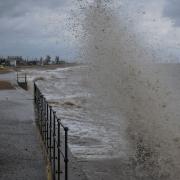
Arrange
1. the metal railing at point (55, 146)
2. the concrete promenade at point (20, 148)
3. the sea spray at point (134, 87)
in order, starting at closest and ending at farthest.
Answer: the metal railing at point (55, 146), the concrete promenade at point (20, 148), the sea spray at point (134, 87)

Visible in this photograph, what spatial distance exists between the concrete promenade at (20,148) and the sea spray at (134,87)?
2250mm

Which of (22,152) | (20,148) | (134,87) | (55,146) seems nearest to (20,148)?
(20,148)

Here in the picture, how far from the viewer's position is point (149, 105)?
40.2 feet

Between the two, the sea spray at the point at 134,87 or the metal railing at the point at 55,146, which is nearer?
the metal railing at the point at 55,146

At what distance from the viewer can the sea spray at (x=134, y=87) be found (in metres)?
11.2

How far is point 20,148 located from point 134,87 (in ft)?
12.0

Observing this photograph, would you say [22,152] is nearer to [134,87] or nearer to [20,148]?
[20,148]

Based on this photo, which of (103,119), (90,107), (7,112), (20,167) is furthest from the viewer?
(90,107)

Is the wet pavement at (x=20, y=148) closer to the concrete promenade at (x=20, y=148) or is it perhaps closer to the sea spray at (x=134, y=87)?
the concrete promenade at (x=20, y=148)

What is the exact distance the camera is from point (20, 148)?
10.4 metres

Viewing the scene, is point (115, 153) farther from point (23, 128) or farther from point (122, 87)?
point (23, 128)

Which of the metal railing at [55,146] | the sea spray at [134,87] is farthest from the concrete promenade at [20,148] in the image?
the sea spray at [134,87]

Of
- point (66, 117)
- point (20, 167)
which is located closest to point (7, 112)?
point (66, 117)

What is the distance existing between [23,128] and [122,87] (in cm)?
283
